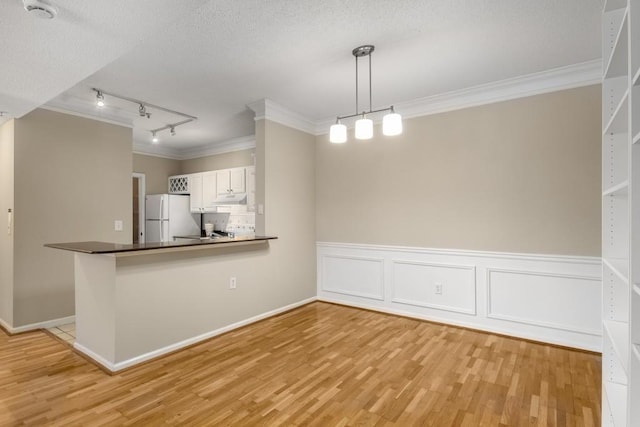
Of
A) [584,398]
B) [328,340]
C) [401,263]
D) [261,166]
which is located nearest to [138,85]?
[261,166]

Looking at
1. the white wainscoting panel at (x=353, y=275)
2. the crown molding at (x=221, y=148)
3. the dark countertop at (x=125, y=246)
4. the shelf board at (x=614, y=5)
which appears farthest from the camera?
the crown molding at (x=221, y=148)

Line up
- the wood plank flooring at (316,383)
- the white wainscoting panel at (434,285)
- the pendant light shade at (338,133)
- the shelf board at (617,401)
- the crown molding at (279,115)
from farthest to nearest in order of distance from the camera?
1. the crown molding at (279,115)
2. the white wainscoting panel at (434,285)
3. the pendant light shade at (338,133)
4. the wood plank flooring at (316,383)
5. the shelf board at (617,401)

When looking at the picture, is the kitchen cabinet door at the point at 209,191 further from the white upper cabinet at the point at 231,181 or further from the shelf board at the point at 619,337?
the shelf board at the point at 619,337

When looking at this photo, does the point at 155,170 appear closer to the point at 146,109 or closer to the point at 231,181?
the point at 231,181

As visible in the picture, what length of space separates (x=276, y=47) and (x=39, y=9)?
1.50m

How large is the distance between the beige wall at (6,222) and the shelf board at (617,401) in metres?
5.12

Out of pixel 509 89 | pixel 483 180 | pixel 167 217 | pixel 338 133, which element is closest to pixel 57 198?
pixel 167 217

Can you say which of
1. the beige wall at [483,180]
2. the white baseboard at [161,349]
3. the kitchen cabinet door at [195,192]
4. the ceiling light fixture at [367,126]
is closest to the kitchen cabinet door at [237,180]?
the kitchen cabinet door at [195,192]

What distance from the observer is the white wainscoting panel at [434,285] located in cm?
363

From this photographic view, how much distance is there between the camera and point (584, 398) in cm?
225

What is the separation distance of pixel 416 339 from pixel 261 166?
2592mm

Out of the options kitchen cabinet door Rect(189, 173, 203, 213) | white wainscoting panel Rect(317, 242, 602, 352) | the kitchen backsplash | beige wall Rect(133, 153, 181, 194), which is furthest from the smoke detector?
beige wall Rect(133, 153, 181, 194)

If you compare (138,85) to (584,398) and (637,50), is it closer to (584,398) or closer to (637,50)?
(637,50)

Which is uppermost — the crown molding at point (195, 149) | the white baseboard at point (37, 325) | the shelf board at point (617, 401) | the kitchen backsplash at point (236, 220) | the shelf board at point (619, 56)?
the crown molding at point (195, 149)
